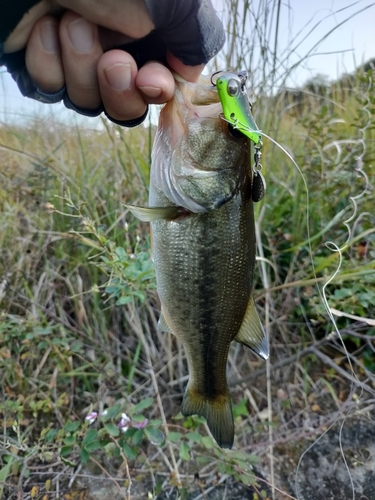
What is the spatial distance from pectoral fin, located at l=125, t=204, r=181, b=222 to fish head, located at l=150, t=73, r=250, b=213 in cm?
3

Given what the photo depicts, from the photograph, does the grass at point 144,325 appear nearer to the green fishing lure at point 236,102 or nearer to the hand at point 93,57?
the hand at point 93,57

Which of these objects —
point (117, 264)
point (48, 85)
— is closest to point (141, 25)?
point (48, 85)

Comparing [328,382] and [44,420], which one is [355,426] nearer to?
[328,382]

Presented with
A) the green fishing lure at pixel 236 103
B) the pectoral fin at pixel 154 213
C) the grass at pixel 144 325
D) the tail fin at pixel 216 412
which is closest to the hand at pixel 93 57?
the green fishing lure at pixel 236 103

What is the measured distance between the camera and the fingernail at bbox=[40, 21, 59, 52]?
1.01 metres

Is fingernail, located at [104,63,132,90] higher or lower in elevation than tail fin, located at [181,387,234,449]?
higher

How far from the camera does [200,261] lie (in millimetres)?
1136

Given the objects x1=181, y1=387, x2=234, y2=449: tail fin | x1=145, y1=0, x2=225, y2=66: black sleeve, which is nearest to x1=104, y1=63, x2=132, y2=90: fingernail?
x1=145, y1=0, x2=225, y2=66: black sleeve

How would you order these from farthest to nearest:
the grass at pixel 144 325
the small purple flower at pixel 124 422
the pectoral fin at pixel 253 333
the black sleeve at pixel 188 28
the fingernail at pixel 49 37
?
the grass at pixel 144 325 < the small purple flower at pixel 124 422 < the pectoral fin at pixel 253 333 < the fingernail at pixel 49 37 < the black sleeve at pixel 188 28

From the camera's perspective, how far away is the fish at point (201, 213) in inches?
42.7

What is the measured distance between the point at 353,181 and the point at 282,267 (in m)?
0.61

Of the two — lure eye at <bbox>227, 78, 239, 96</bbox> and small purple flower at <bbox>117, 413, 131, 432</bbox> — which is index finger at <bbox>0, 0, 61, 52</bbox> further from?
small purple flower at <bbox>117, 413, 131, 432</bbox>

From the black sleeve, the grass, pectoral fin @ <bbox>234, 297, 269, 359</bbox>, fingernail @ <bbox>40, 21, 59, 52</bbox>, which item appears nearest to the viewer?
the black sleeve

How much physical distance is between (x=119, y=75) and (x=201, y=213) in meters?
0.44
